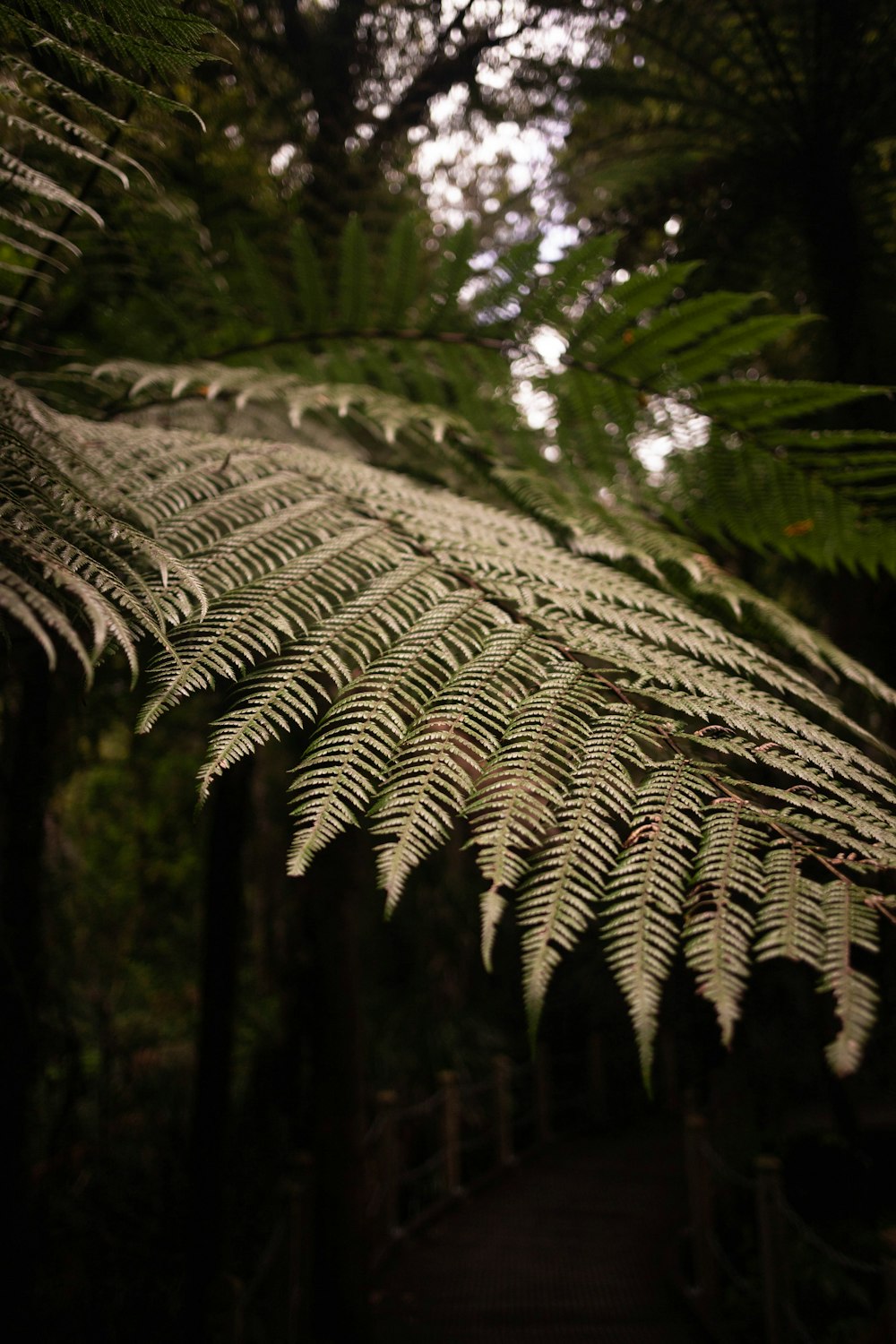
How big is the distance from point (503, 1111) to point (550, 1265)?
1.21 metres

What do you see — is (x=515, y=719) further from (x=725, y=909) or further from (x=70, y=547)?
(x=70, y=547)

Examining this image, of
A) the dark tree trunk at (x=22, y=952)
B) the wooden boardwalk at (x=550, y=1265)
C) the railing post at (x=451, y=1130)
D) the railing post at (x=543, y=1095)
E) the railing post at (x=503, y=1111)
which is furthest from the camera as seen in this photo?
the railing post at (x=543, y=1095)

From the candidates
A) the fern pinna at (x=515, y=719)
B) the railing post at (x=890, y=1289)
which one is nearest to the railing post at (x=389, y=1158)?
the railing post at (x=890, y=1289)

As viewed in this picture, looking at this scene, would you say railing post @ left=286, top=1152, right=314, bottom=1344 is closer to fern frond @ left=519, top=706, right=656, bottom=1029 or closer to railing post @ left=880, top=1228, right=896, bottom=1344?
railing post @ left=880, top=1228, right=896, bottom=1344

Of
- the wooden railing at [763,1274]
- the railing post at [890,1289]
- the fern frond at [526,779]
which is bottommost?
the wooden railing at [763,1274]

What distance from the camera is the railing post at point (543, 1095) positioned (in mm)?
5840

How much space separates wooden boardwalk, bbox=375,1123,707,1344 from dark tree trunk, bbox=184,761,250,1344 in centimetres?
147

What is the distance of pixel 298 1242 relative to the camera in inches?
113

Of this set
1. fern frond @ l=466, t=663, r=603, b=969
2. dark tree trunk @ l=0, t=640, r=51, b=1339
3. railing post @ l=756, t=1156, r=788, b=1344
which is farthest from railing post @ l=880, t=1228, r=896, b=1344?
fern frond @ l=466, t=663, r=603, b=969

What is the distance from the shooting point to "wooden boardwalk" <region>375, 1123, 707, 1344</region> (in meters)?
3.33

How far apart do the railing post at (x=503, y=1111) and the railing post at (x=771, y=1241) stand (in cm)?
233

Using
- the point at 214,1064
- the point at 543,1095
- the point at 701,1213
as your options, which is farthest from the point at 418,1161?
the point at 214,1064

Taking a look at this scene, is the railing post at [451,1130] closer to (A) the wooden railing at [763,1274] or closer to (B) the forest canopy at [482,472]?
(A) the wooden railing at [763,1274]

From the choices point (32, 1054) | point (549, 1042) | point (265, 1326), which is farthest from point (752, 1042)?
point (32, 1054)
